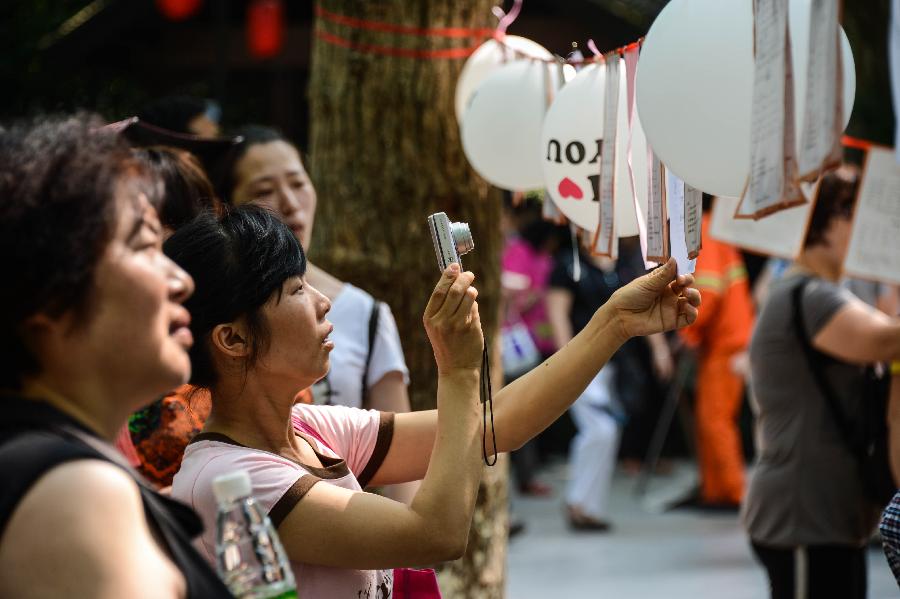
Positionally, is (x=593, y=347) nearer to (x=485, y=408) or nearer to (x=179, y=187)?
(x=485, y=408)

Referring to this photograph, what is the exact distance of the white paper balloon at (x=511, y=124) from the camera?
314cm

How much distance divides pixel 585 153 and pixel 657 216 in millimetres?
302

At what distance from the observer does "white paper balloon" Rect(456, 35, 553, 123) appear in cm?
362

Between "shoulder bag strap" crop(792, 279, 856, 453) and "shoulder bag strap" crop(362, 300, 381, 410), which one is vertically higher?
"shoulder bag strap" crop(362, 300, 381, 410)

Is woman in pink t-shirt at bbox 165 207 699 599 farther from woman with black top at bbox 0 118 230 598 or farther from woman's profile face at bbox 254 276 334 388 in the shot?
woman with black top at bbox 0 118 230 598

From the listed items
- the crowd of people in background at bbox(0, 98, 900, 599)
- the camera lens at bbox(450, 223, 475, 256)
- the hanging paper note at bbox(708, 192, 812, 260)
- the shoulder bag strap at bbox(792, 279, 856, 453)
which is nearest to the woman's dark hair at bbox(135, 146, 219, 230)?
the crowd of people in background at bbox(0, 98, 900, 599)

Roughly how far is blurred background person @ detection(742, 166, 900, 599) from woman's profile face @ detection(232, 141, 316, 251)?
1469 mm

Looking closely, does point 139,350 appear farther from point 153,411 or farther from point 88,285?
point 153,411

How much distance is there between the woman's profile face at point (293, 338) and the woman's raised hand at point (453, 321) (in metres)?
0.22

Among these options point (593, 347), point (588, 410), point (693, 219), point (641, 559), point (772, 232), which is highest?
point (693, 219)

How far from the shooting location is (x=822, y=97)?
1.67 meters

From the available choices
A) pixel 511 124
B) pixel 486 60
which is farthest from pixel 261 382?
pixel 486 60

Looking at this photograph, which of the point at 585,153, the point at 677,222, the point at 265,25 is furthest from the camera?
the point at 265,25

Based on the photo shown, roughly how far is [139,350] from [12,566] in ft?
0.92
